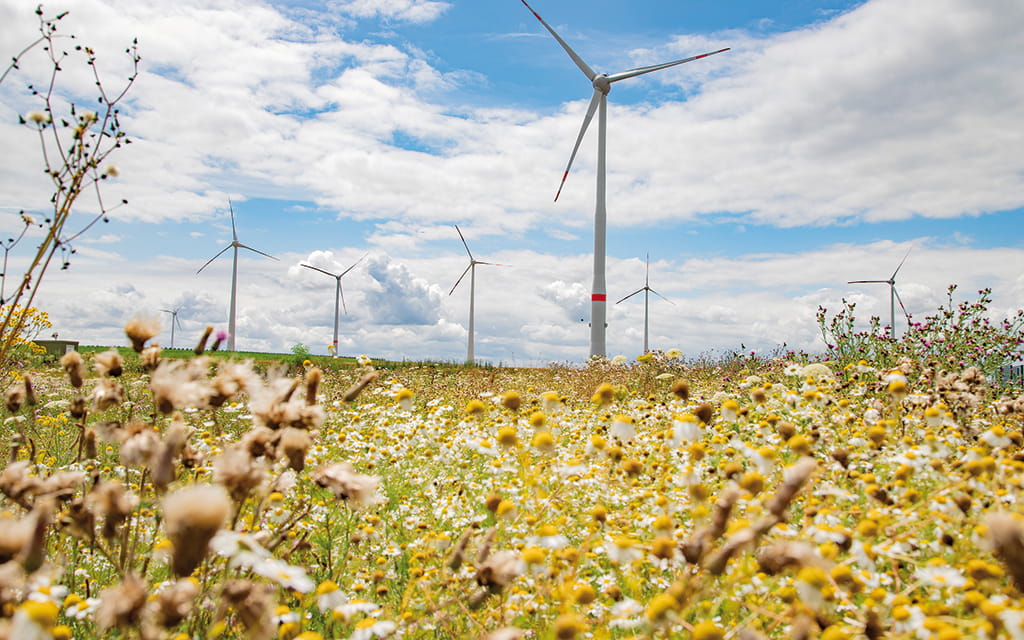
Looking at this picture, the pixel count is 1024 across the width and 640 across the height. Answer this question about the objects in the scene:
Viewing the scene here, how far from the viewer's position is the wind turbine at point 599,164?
25.1m

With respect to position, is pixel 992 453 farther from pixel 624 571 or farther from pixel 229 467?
pixel 229 467

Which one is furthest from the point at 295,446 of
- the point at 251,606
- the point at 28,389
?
the point at 28,389

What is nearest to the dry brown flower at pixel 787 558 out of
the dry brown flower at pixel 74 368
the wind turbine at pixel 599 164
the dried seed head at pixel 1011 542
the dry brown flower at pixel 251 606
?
the dried seed head at pixel 1011 542

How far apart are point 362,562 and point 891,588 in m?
2.45

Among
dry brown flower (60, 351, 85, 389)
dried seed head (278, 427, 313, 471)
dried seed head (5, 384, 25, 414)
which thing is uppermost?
dry brown flower (60, 351, 85, 389)

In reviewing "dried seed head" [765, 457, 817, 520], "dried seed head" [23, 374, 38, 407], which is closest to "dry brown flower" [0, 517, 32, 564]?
"dried seed head" [23, 374, 38, 407]

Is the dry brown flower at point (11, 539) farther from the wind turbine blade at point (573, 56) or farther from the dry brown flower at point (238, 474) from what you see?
the wind turbine blade at point (573, 56)

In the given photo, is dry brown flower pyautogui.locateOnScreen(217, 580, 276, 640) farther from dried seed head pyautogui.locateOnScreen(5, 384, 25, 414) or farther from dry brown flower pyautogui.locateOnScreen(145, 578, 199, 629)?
dried seed head pyautogui.locateOnScreen(5, 384, 25, 414)

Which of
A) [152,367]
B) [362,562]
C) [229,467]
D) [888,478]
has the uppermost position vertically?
[152,367]

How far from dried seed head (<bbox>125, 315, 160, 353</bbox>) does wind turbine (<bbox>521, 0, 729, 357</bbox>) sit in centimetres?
2354

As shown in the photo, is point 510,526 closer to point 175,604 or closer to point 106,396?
point 106,396

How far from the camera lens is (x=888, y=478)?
3254 millimetres

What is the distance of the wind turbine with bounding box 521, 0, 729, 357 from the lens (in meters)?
25.1

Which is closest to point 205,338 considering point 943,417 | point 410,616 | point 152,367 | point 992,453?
point 152,367
